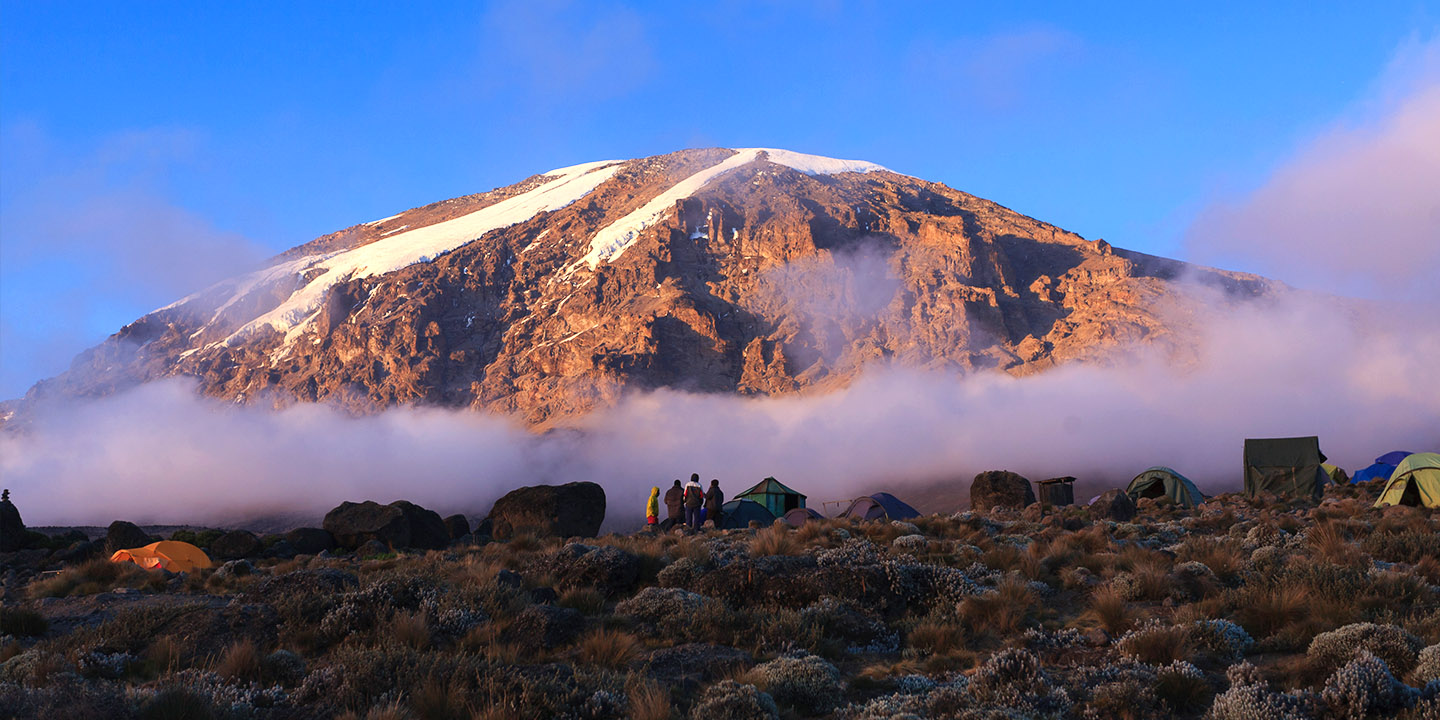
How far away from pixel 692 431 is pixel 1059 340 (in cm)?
4564

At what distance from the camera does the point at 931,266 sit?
113250 millimetres

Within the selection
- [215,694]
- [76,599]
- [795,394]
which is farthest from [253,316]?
[215,694]

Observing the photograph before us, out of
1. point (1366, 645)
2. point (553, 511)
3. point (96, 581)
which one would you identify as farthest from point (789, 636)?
point (553, 511)

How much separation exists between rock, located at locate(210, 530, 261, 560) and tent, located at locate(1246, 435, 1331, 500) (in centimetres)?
3447

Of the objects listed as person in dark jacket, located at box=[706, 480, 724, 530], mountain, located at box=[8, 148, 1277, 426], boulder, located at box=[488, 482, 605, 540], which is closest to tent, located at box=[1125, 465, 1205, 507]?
person in dark jacket, located at box=[706, 480, 724, 530]

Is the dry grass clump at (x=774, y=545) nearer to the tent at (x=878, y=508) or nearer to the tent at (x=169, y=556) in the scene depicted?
the tent at (x=169, y=556)

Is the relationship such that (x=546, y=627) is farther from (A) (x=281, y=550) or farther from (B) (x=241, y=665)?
(A) (x=281, y=550)

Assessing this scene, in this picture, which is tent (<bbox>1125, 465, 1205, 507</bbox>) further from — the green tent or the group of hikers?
the group of hikers

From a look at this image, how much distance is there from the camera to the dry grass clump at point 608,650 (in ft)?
24.8

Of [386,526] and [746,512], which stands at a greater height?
[386,526]

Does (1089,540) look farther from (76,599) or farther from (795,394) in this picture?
(795,394)

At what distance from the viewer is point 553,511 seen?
2922 cm

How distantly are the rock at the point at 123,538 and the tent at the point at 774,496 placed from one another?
22104 mm

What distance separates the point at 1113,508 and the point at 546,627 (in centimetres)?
2139
